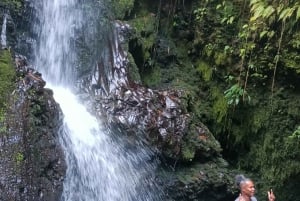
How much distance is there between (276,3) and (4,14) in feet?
14.1

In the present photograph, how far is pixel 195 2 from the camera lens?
889 centimetres

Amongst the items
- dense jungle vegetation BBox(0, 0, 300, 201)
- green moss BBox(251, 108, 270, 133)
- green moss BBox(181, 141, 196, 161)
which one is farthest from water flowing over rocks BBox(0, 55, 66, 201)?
green moss BBox(251, 108, 270, 133)

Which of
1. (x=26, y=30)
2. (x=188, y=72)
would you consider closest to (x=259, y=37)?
(x=188, y=72)

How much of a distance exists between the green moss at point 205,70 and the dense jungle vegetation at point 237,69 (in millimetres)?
19

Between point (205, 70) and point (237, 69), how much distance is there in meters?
0.77

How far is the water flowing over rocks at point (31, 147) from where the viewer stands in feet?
15.6

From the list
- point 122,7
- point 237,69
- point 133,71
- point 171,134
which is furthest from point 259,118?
point 122,7

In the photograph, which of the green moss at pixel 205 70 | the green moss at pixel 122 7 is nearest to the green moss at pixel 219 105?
the green moss at pixel 205 70

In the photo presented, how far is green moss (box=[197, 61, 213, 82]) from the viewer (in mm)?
8195

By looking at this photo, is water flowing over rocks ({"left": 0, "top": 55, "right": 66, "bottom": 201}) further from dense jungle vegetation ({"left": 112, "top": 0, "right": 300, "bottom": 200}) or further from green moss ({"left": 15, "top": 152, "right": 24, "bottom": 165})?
dense jungle vegetation ({"left": 112, "top": 0, "right": 300, "bottom": 200})

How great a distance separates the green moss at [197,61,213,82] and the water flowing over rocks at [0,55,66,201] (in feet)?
11.3

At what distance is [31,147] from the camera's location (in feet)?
16.4

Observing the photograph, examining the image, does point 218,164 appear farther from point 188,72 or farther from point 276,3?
point 276,3

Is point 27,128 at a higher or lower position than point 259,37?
lower
